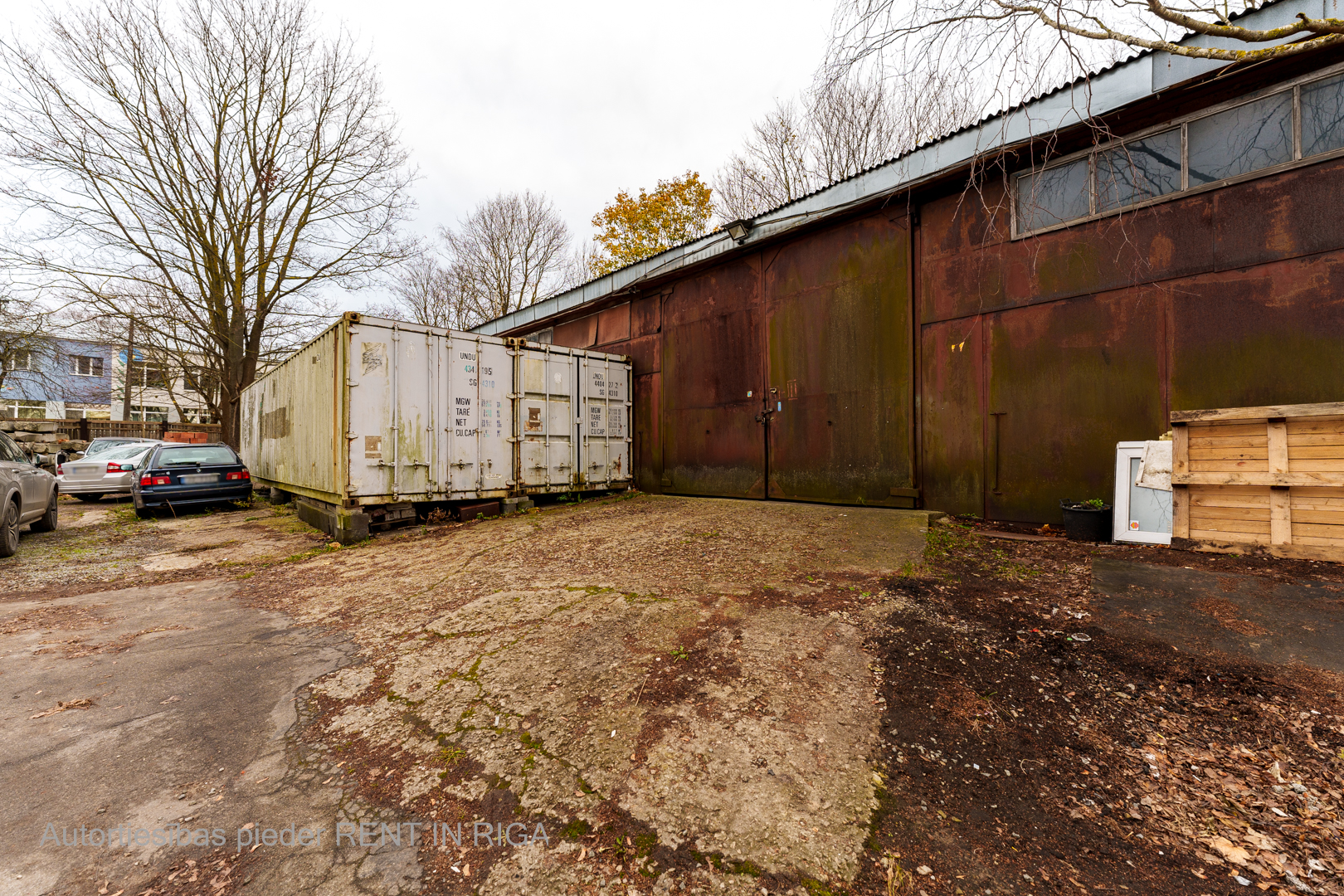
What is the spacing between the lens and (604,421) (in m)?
9.70

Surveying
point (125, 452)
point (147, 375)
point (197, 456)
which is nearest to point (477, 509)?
point (197, 456)

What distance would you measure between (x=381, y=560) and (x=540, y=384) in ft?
12.6

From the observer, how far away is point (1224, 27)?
3186mm

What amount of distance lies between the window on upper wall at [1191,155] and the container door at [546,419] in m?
7.01

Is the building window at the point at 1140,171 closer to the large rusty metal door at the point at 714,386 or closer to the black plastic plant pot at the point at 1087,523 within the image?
the black plastic plant pot at the point at 1087,523

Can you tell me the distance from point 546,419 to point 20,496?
274 inches

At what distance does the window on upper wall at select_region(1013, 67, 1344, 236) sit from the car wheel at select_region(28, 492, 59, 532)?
13842 mm

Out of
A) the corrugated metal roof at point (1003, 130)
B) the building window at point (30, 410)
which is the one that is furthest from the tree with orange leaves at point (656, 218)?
the building window at point (30, 410)

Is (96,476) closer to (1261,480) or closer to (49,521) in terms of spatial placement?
(49,521)

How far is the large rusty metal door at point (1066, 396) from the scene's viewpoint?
5297 millimetres

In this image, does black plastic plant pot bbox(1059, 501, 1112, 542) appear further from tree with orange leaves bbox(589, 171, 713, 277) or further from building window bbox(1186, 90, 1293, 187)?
tree with orange leaves bbox(589, 171, 713, 277)

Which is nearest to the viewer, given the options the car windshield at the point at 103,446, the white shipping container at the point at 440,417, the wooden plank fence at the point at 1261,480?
the wooden plank fence at the point at 1261,480

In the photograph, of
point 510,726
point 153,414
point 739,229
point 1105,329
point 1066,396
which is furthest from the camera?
point 153,414

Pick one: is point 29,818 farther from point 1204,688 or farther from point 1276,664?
point 1276,664
